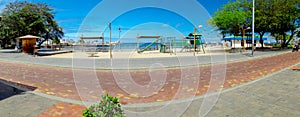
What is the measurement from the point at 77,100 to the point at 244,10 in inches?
1301

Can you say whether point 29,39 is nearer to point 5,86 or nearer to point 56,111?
point 5,86

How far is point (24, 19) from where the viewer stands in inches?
1054

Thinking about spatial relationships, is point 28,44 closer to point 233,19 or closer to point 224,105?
point 224,105

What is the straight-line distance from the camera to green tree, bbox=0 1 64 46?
85.3ft

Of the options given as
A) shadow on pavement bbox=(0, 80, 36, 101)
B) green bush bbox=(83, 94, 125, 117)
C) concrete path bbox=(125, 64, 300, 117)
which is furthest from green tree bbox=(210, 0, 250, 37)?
green bush bbox=(83, 94, 125, 117)

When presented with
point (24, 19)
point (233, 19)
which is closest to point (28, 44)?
point (24, 19)

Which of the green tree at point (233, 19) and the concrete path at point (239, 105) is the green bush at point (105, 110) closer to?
the concrete path at point (239, 105)

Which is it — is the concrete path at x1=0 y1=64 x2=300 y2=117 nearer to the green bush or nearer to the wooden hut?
the green bush

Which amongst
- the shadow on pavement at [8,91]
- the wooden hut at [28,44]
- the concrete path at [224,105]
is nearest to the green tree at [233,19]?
the concrete path at [224,105]

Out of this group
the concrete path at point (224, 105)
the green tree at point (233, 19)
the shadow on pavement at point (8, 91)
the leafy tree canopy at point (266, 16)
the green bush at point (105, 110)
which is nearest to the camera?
the green bush at point (105, 110)

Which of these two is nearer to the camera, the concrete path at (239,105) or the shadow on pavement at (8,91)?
the concrete path at (239,105)

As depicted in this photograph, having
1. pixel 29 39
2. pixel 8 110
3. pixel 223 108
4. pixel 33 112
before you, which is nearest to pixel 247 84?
pixel 223 108

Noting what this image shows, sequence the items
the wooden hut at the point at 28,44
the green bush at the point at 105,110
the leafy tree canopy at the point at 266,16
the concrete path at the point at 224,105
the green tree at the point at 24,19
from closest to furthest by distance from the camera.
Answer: the green bush at the point at 105,110
the concrete path at the point at 224,105
the wooden hut at the point at 28,44
the green tree at the point at 24,19
the leafy tree canopy at the point at 266,16

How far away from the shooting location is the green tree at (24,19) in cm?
2600
